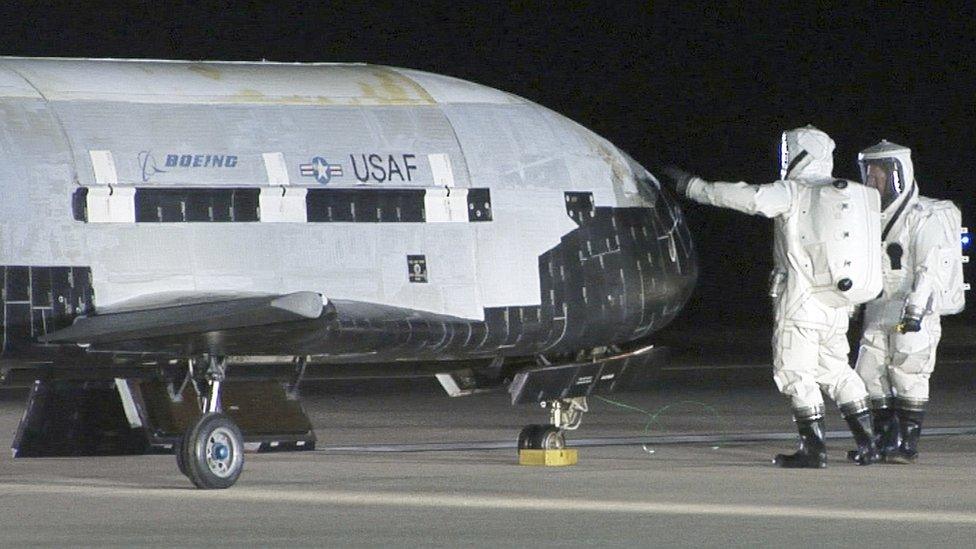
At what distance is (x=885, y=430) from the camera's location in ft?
56.2

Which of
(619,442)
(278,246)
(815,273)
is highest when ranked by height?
(278,246)

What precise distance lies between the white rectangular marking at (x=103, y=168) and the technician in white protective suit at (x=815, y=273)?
4.35 m

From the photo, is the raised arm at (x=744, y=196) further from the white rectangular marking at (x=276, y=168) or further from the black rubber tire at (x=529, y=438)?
the white rectangular marking at (x=276, y=168)

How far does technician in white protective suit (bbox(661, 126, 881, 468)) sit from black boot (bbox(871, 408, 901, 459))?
0.82 ft

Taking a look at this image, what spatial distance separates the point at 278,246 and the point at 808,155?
4391mm

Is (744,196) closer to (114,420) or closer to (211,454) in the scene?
(211,454)

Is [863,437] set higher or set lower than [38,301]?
lower

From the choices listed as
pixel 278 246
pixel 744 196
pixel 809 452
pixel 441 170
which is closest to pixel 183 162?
pixel 278 246

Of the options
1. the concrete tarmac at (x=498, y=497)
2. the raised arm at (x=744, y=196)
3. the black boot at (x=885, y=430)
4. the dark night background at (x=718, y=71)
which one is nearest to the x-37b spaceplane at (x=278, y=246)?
the concrete tarmac at (x=498, y=497)

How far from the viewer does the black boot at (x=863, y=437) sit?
16.5 m

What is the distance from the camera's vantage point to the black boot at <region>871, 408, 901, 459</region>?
1681 centimetres

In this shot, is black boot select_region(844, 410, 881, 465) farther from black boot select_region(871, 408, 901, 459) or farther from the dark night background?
the dark night background

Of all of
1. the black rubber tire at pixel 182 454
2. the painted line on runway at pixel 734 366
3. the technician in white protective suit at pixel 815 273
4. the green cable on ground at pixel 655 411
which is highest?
the technician in white protective suit at pixel 815 273

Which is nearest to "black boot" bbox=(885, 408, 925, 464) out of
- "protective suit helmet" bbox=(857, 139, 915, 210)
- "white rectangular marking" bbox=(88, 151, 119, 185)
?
"protective suit helmet" bbox=(857, 139, 915, 210)
